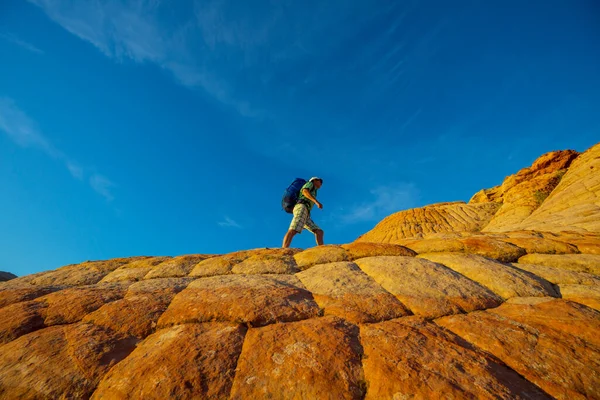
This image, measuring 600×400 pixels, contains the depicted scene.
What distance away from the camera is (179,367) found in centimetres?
267

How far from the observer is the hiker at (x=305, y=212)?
385 inches

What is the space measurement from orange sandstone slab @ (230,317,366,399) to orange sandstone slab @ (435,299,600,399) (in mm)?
1439

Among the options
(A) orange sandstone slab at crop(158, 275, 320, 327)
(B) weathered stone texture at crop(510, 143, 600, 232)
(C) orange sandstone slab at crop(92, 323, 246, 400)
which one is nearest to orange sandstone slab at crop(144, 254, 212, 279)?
(A) orange sandstone slab at crop(158, 275, 320, 327)

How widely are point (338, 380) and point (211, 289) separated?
8.82 ft

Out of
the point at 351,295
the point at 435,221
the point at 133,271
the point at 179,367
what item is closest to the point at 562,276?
the point at 351,295

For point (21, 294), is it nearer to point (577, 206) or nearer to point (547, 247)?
point (547, 247)

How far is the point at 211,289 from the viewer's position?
4.53 meters

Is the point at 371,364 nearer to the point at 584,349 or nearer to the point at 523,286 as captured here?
the point at 584,349

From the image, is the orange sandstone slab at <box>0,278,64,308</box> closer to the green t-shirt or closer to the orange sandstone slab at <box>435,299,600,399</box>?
the orange sandstone slab at <box>435,299,600,399</box>

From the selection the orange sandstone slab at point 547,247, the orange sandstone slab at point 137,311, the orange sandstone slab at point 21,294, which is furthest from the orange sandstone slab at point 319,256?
the orange sandstone slab at point 21,294

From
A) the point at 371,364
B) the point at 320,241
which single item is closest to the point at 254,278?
the point at 371,364

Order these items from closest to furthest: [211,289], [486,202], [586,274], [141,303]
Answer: [141,303]
[211,289]
[586,274]
[486,202]

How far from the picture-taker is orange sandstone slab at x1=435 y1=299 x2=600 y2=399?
251 cm

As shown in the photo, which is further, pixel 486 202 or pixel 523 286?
pixel 486 202
